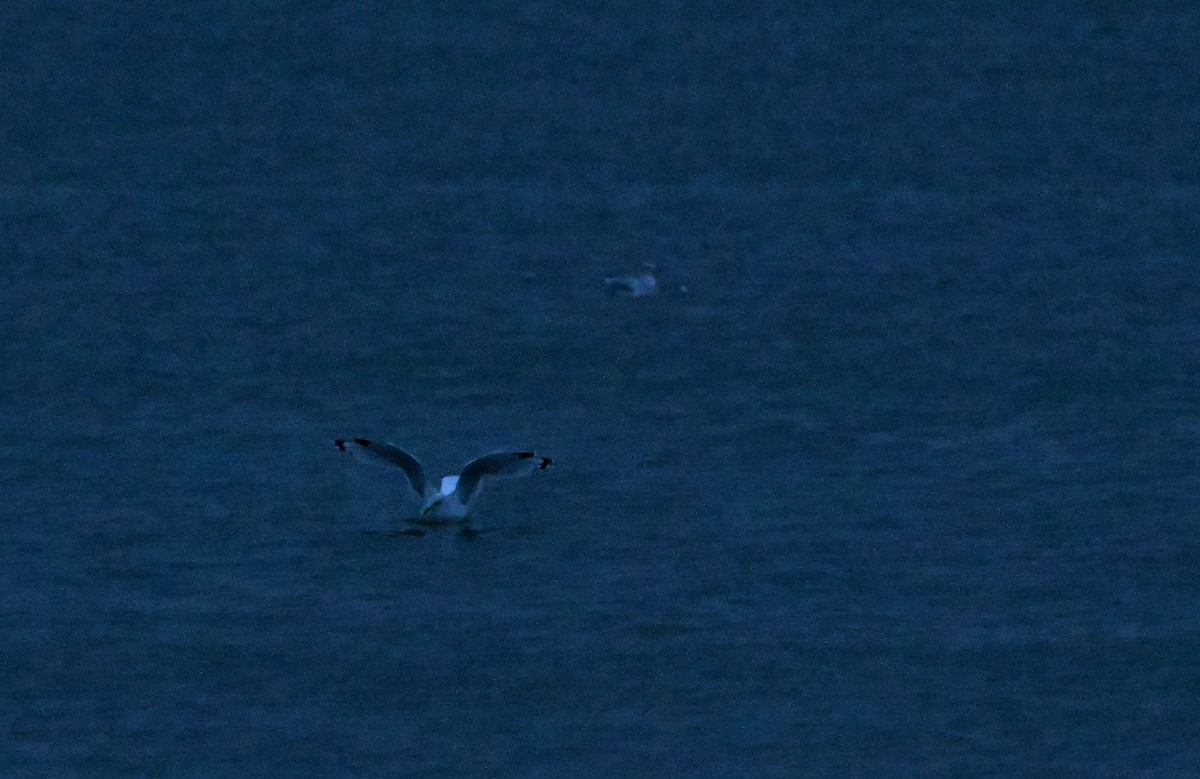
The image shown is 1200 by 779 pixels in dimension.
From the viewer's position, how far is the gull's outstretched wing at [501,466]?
9656mm

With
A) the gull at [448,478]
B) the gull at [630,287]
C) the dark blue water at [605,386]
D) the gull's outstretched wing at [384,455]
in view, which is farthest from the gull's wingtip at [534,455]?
the gull at [630,287]

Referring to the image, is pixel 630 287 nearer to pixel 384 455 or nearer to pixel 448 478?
pixel 448 478

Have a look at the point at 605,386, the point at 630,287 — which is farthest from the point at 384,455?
the point at 630,287

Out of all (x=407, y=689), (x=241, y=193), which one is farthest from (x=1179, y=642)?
(x=241, y=193)

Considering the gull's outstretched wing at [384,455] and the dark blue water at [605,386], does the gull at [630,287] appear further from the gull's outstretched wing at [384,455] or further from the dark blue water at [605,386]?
the gull's outstretched wing at [384,455]

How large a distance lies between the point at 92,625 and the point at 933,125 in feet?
33.1

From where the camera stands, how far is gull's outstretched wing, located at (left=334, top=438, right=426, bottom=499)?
9.74 metres

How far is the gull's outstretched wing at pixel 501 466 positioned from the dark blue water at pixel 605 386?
10.3 inches

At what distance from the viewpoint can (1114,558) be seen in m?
9.53

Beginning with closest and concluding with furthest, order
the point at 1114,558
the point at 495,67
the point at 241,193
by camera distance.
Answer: the point at 1114,558
the point at 241,193
the point at 495,67

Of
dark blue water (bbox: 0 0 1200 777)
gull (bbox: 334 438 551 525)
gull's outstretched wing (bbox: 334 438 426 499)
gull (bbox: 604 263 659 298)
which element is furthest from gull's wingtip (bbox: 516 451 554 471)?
gull (bbox: 604 263 659 298)

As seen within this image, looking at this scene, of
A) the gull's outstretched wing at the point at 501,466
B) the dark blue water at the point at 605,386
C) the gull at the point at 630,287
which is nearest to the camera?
the dark blue water at the point at 605,386

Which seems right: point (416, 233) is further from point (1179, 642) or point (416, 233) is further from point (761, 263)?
point (1179, 642)

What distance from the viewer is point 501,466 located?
381 inches
